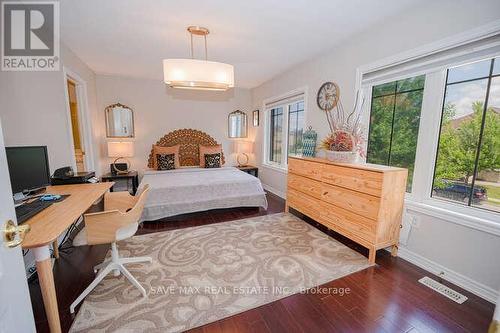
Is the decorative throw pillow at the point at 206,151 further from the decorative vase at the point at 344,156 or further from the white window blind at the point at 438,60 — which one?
the white window blind at the point at 438,60

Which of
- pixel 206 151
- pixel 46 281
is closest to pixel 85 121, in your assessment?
pixel 206 151

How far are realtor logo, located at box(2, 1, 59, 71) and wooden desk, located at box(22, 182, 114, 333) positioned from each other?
4.82 feet

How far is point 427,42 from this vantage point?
203 cm

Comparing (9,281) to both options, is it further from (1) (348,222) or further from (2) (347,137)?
(2) (347,137)

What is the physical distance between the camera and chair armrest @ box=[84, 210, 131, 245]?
5.39ft

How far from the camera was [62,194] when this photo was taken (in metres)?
2.06

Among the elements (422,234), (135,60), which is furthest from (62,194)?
(422,234)

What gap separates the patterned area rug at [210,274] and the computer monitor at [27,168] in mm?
1006

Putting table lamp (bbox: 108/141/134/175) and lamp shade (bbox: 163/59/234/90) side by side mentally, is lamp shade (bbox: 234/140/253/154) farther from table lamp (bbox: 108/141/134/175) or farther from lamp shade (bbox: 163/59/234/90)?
lamp shade (bbox: 163/59/234/90)

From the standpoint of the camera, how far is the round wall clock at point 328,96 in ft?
10.0

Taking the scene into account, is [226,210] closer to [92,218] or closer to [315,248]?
[315,248]

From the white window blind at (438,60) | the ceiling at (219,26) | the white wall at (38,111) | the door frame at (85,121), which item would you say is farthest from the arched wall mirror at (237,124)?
the white window blind at (438,60)

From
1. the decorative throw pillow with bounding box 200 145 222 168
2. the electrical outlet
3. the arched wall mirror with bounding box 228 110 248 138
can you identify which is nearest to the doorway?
the decorative throw pillow with bounding box 200 145 222 168

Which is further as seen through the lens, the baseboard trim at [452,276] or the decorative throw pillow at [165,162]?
the decorative throw pillow at [165,162]
